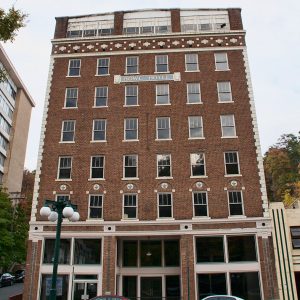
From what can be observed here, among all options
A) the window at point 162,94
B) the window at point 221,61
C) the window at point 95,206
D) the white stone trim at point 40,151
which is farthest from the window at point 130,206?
the window at point 221,61

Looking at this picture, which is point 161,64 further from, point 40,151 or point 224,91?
point 40,151

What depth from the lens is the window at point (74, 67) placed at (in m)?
34.4

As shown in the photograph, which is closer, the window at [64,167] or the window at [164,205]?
the window at [164,205]

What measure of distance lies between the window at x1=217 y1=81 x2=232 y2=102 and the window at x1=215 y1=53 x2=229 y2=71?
4.98 ft

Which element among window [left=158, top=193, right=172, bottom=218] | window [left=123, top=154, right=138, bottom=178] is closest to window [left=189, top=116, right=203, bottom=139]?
window [left=123, top=154, right=138, bottom=178]

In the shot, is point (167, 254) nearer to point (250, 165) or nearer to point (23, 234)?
point (250, 165)

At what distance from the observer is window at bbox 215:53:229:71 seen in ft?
110

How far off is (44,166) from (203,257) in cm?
1497

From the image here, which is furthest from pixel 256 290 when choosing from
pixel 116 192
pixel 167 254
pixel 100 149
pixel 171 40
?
pixel 171 40

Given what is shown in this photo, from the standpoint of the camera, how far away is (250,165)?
97.1ft

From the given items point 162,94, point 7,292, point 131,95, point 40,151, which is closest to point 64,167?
point 40,151

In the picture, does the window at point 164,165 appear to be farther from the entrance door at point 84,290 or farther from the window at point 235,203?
the entrance door at point 84,290

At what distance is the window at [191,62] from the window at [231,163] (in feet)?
29.0

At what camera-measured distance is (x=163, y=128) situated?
3144cm
